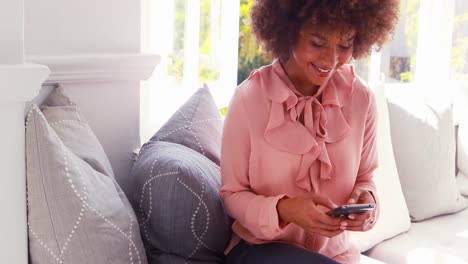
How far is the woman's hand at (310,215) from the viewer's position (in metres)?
1.41

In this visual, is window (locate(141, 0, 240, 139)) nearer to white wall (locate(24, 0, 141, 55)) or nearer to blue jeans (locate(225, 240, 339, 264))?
white wall (locate(24, 0, 141, 55))

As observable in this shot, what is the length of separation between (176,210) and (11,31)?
1.67ft

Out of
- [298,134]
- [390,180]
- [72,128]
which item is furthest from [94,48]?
[390,180]

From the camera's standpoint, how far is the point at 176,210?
1.39 metres

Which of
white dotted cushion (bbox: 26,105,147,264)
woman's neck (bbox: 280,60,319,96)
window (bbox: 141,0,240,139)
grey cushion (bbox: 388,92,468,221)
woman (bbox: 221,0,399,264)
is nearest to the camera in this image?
white dotted cushion (bbox: 26,105,147,264)

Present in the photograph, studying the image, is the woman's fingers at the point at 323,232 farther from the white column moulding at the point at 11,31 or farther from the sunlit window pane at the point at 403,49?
the sunlit window pane at the point at 403,49

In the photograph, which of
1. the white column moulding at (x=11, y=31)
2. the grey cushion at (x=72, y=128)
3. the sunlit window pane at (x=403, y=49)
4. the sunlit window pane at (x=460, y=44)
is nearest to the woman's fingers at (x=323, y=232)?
the grey cushion at (x=72, y=128)

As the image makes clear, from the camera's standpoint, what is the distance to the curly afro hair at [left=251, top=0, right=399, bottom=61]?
1500 mm

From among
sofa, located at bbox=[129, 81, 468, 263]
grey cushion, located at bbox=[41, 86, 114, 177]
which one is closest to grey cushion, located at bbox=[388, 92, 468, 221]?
sofa, located at bbox=[129, 81, 468, 263]

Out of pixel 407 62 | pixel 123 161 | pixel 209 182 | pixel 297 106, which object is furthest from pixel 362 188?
pixel 407 62

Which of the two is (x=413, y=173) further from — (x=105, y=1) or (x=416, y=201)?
(x=105, y=1)

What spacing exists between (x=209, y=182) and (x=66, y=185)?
389 millimetres

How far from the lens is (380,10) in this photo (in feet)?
5.16

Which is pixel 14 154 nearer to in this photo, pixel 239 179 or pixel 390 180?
pixel 239 179
